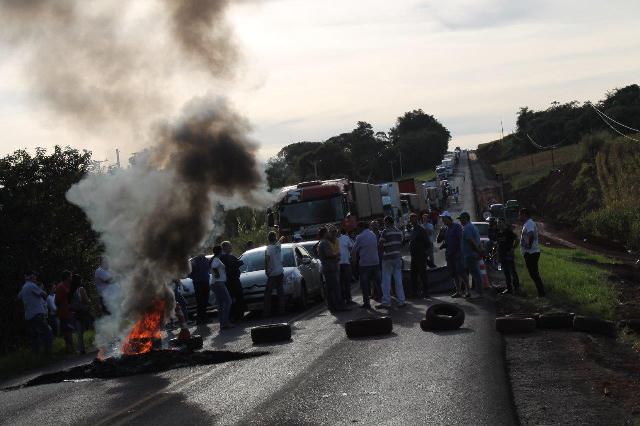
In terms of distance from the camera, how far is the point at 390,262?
1977 centimetres

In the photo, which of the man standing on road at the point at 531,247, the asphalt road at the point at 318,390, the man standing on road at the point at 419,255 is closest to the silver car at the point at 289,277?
the man standing on road at the point at 419,255

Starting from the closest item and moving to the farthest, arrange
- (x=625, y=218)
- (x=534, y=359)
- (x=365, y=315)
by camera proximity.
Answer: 1. (x=534, y=359)
2. (x=365, y=315)
3. (x=625, y=218)

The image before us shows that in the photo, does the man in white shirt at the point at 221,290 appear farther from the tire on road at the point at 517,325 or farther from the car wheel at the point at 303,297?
the tire on road at the point at 517,325

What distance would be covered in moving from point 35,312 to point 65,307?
2.04 feet

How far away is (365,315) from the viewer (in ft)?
60.3

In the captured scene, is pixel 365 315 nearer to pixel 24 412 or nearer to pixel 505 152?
pixel 24 412

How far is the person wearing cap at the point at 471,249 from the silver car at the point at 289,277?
12.6 feet

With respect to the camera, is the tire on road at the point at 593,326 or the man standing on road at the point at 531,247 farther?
the man standing on road at the point at 531,247

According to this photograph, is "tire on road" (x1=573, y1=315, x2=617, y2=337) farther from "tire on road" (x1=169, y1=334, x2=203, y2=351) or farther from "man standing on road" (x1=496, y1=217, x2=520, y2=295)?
"man standing on road" (x1=496, y1=217, x2=520, y2=295)

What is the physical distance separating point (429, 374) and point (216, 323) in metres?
10.6

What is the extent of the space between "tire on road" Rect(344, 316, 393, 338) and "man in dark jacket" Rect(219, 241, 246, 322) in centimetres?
590

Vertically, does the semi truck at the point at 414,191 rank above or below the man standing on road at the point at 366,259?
above

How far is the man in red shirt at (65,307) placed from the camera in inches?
724

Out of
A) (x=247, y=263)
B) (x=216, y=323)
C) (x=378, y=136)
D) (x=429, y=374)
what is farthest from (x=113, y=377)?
(x=378, y=136)
